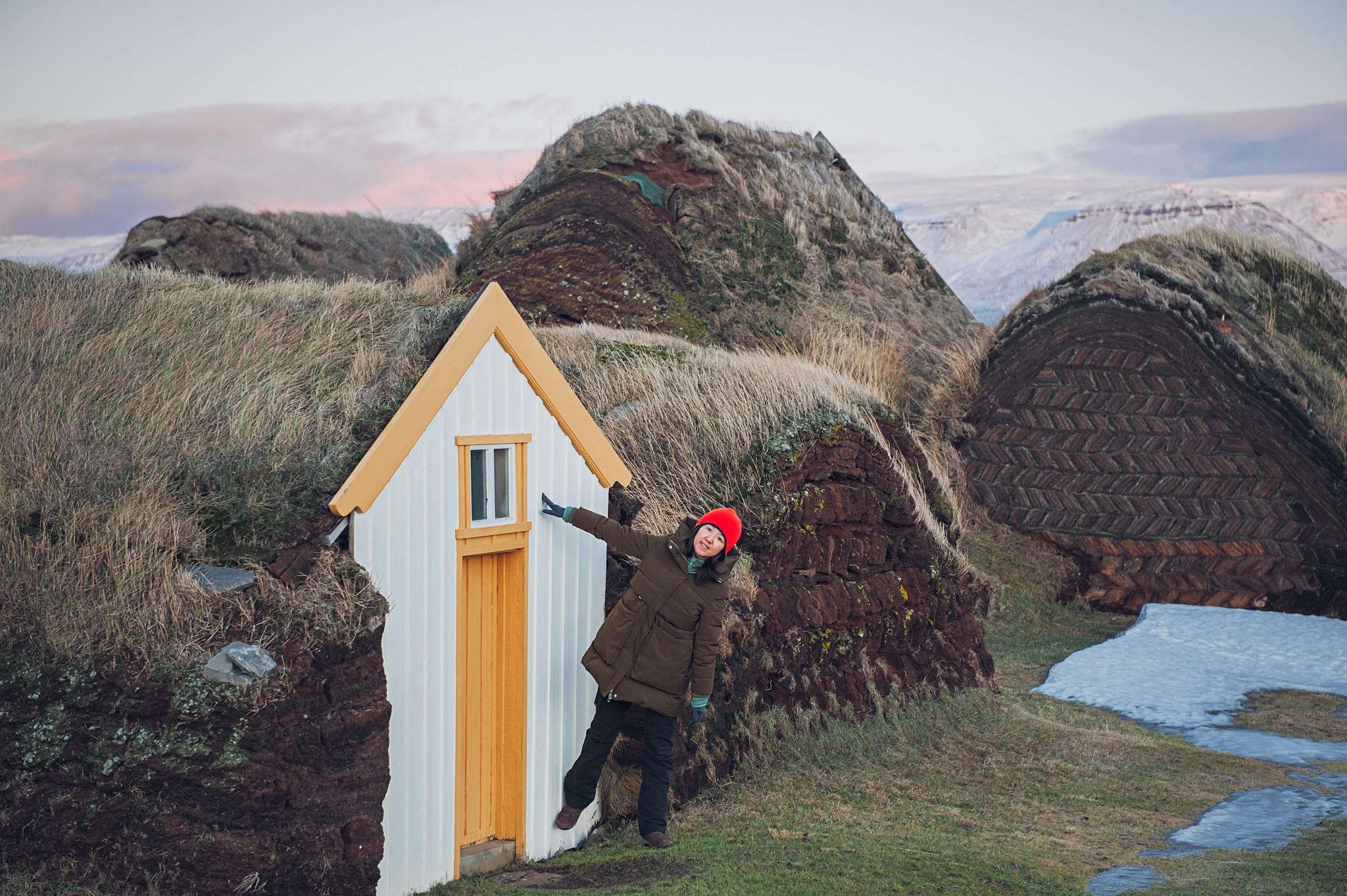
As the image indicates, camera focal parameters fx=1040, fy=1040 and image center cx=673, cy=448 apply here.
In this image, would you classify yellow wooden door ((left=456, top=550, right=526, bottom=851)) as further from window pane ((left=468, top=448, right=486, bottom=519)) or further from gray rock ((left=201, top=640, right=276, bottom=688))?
gray rock ((left=201, top=640, right=276, bottom=688))

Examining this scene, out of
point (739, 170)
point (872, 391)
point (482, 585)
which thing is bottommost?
point (482, 585)

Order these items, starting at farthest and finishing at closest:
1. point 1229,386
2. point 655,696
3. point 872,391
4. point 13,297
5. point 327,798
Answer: point 1229,386, point 872,391, point 13,297, point 655,696, point 327,798

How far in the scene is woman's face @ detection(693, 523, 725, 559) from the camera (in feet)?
19.4

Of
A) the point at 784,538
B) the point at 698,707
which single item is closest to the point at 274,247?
the point at 784,538

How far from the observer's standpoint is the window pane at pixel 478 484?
5777mm

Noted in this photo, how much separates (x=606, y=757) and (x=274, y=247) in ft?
59.1

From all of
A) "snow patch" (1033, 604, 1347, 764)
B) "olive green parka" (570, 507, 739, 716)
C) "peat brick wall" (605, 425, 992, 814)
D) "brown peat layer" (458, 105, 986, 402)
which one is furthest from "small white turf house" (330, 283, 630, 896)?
"brown peat layer" (458, 105, 986, 402)

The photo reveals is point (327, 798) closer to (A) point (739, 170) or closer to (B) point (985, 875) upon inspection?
(B) point (985, 875)

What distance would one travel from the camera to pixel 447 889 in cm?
543

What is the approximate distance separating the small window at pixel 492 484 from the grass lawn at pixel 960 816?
1.95m

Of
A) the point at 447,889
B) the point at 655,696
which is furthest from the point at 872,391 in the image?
the point at 447,889

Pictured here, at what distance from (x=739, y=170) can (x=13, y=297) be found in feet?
50.0

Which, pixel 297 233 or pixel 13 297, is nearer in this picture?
pixel 13 297

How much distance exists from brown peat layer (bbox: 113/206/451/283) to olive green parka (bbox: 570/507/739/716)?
11.3 m
